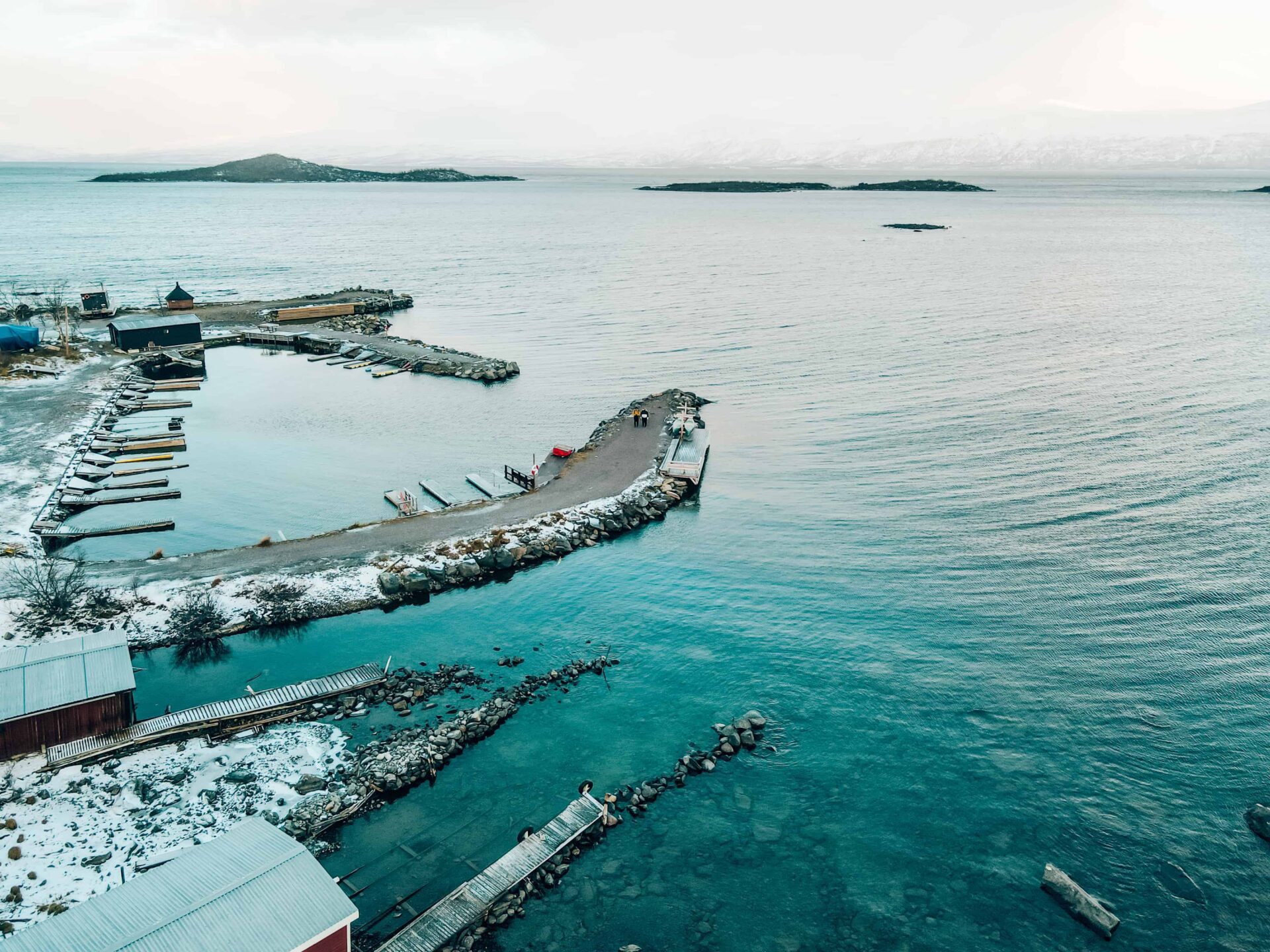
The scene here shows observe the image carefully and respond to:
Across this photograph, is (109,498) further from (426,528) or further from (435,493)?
(426,528)

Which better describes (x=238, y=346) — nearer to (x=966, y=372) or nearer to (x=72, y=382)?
(x=72, y=382)

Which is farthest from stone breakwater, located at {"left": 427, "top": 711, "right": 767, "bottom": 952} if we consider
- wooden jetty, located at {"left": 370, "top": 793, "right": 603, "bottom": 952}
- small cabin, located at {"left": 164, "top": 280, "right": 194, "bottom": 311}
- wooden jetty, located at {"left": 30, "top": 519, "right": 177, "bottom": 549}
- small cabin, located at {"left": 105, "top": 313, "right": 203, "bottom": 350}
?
small cabin, located at {"left": 164, "top": 280, "right": 194, "bottom": 311}

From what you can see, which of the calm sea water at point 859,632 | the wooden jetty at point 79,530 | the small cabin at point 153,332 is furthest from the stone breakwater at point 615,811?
the small cabin at point 153,332

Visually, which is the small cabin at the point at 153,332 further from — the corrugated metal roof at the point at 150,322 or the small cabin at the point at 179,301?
the small cabin at the point at 179,301

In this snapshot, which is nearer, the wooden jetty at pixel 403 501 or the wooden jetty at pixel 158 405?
the wooden jetty at pixel 403 501

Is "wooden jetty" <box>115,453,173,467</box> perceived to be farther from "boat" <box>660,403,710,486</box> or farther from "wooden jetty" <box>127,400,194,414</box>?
"boat" <box>660,403,710,486</box>

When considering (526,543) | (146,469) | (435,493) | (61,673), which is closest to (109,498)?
(146,469)
